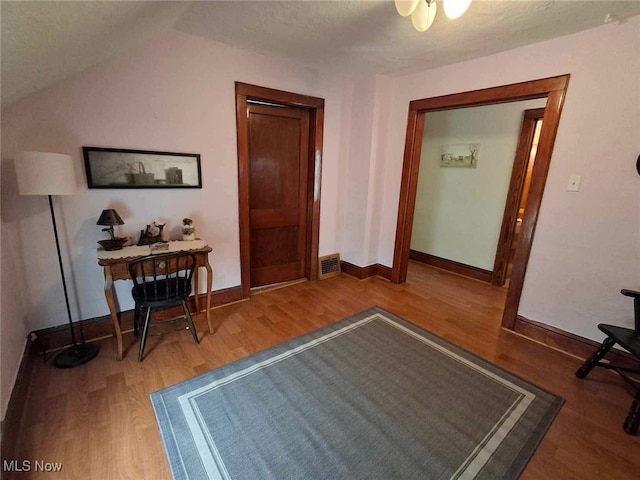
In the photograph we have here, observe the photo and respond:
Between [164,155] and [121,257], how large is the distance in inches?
34.8

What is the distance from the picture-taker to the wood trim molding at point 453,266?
3.69m

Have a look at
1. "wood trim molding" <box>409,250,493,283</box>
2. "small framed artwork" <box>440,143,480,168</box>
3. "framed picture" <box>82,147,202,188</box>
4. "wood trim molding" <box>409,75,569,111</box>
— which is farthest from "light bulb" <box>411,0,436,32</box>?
"wood trim molding" <box>409,250,493,283</box>

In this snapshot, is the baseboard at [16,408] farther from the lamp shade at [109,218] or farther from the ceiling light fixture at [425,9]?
the ceiling light fixture at [425,9]

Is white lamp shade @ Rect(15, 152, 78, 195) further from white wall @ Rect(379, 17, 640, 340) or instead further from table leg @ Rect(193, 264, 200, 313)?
white wall @ Rect(379, 17, 640, 340)

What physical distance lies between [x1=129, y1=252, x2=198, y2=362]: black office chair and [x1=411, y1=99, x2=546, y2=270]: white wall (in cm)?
337

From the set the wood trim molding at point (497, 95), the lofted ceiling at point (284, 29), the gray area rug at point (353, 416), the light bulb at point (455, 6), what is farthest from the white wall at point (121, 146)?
the light bulb at point (455, 6)

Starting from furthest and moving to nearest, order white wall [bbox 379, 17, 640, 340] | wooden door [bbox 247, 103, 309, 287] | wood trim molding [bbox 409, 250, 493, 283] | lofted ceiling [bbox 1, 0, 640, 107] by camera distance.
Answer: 1. wood trim molding [bbox 409, 250, 493, 283]
2. wooden door [bbox 247, 103, 309, 287]
3. white wall [bbox 379, 17, 640, 340]
4. lofted ceiling [bbox 1, 0, 640, 107]

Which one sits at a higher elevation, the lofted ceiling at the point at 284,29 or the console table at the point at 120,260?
the lofted ceiling at the point at 284,29

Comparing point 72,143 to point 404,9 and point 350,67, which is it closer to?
point 404,9

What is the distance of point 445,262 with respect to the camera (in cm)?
408

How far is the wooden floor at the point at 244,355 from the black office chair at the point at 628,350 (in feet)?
0.23

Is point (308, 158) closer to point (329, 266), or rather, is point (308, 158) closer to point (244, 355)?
point (329, 266)

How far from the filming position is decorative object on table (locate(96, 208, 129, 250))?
6.46 feet

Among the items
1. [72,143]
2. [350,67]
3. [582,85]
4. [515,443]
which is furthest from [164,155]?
[582,85]
